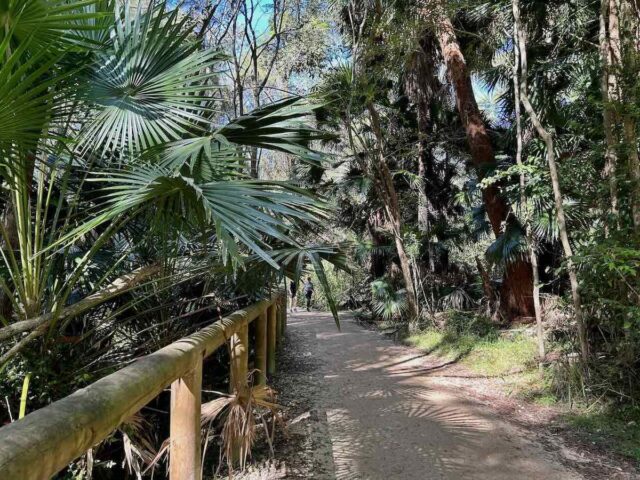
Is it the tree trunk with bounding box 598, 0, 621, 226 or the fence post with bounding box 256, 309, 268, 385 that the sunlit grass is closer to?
the tree trunk with bounding box 598, 0, 621, 226

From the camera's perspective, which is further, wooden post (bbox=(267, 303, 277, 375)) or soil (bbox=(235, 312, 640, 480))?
wooden post (bbox=(267, 303, 277, 375))

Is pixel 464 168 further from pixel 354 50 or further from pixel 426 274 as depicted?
pixel 354 50

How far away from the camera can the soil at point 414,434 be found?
3.07 meters

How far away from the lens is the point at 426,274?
37.1 ft

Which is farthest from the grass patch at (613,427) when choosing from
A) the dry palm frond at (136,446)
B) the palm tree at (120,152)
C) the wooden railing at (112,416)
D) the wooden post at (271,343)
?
the dry palm frond at (136,446)

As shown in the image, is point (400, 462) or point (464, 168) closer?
point (400, 462)

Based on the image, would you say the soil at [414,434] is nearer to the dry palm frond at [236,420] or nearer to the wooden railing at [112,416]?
the dry palm frond at [236,420]

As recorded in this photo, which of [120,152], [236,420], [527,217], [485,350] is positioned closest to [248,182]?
[120,152]

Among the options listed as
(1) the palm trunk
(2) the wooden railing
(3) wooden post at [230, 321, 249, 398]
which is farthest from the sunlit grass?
(2) the wooden railing

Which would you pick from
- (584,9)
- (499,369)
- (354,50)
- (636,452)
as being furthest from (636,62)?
(354,50)

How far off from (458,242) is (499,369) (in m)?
6.21

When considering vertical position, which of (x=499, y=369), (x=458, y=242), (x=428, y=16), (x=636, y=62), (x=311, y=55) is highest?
(x=311, y=55)

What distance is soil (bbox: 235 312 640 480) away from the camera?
10.1 ft

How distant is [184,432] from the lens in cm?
203
